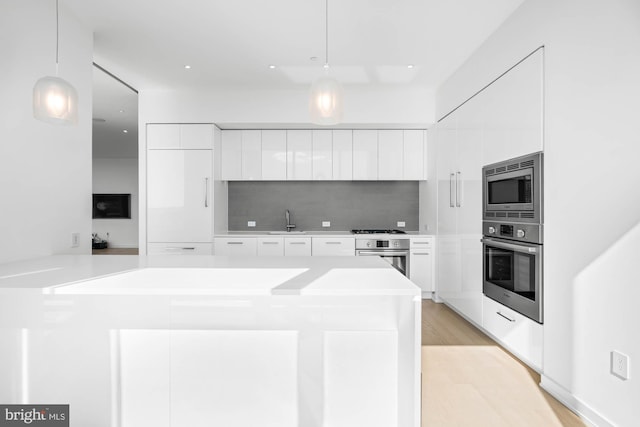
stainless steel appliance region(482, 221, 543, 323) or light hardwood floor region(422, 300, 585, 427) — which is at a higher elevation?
stainless steel appliance region(482, 221, 543, 323)

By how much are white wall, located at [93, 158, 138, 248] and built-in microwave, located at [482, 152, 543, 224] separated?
9580 millimetres

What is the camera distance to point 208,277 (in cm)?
188

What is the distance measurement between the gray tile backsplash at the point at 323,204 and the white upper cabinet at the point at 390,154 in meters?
0.44

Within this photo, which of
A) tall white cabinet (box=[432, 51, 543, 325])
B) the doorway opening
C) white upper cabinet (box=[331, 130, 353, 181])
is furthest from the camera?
the doorway opening

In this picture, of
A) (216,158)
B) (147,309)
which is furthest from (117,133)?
(147,309)

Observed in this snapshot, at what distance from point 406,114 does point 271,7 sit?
248 cm

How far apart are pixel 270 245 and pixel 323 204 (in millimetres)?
1132

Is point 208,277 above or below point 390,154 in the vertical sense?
below

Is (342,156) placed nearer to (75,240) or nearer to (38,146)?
(75,240)

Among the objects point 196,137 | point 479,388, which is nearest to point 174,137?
point 196,137

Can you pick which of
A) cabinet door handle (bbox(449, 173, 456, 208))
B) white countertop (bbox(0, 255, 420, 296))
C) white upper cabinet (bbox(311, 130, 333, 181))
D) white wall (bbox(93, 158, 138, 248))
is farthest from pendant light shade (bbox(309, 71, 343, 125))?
white wall (bbox(93, 158, 138, 248))

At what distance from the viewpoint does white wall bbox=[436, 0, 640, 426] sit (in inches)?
74.5

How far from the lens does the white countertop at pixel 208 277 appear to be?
168 cm

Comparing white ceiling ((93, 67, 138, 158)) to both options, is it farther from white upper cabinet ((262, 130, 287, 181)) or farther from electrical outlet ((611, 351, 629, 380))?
electrical outlet ((611, 351, 629, 380))
